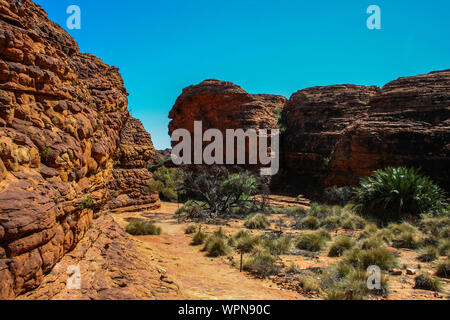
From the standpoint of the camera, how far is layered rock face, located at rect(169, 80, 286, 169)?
85.7 feet

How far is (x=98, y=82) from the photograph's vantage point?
7.14 meters

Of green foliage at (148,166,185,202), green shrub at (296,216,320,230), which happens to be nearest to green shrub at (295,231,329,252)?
green shrub at (296,216,320,230)

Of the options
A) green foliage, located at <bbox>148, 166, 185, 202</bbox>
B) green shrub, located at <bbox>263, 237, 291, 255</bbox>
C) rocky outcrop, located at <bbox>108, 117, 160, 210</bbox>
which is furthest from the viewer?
green foliage, located at <bbox>148, 166, 185, 202</bbox>

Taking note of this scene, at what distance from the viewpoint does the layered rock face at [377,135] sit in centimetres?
1672

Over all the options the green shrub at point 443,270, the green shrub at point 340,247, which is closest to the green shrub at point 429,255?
the green shrub at point 443,270

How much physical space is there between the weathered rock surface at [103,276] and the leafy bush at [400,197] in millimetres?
10861

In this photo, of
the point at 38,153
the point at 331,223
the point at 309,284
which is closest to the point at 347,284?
the point at 309,284

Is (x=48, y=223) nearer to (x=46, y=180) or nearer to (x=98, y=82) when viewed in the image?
(x=46, y=180)

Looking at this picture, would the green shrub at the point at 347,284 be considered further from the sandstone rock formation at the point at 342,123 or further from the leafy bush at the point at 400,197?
the sandstone rock formation at the point at 342,123

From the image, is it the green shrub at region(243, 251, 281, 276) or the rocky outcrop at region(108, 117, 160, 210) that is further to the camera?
the rocky outcrop at region(108, 117, 160, 210)

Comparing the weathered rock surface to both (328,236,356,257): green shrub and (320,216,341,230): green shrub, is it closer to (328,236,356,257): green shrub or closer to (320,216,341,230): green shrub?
(328,236,356,257): green shrub

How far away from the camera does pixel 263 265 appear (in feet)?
20.3

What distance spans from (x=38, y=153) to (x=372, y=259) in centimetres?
682

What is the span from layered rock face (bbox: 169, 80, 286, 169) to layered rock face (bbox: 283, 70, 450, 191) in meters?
4.52
